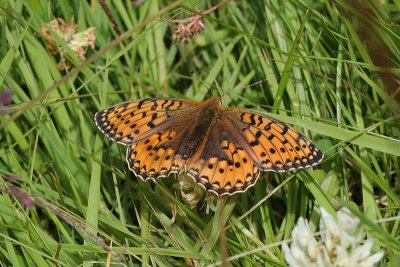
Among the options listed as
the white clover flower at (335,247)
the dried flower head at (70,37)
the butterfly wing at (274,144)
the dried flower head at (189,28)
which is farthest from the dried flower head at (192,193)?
the dried flower head at (70,37)

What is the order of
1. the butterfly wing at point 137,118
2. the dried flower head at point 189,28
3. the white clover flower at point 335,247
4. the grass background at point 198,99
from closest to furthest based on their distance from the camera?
the white clover flower at point 335,247 → the grass background at point 198,99 → the butterfly wing at point 137,118 → the dried flower head at point 189,28

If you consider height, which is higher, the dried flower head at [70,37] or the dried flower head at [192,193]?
the dried flower head at [70,37]

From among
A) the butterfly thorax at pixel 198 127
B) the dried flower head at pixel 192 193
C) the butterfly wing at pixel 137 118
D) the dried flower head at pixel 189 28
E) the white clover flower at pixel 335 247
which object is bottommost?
the dried flower head at pixel 192 193

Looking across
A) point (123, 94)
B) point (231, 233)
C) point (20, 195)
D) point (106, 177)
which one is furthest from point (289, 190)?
point (20, 195)

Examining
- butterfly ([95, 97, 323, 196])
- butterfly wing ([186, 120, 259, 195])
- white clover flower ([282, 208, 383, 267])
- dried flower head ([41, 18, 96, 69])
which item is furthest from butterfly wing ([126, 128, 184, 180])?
dried flower head ([41, 18, 96, 69])

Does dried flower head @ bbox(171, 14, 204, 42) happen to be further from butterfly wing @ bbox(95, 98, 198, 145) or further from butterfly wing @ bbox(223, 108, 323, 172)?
butterfly wing @ bbox(223, 108, 323, 172)

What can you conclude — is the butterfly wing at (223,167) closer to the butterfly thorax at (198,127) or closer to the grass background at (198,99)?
the butterfly thorax at (198,127)
